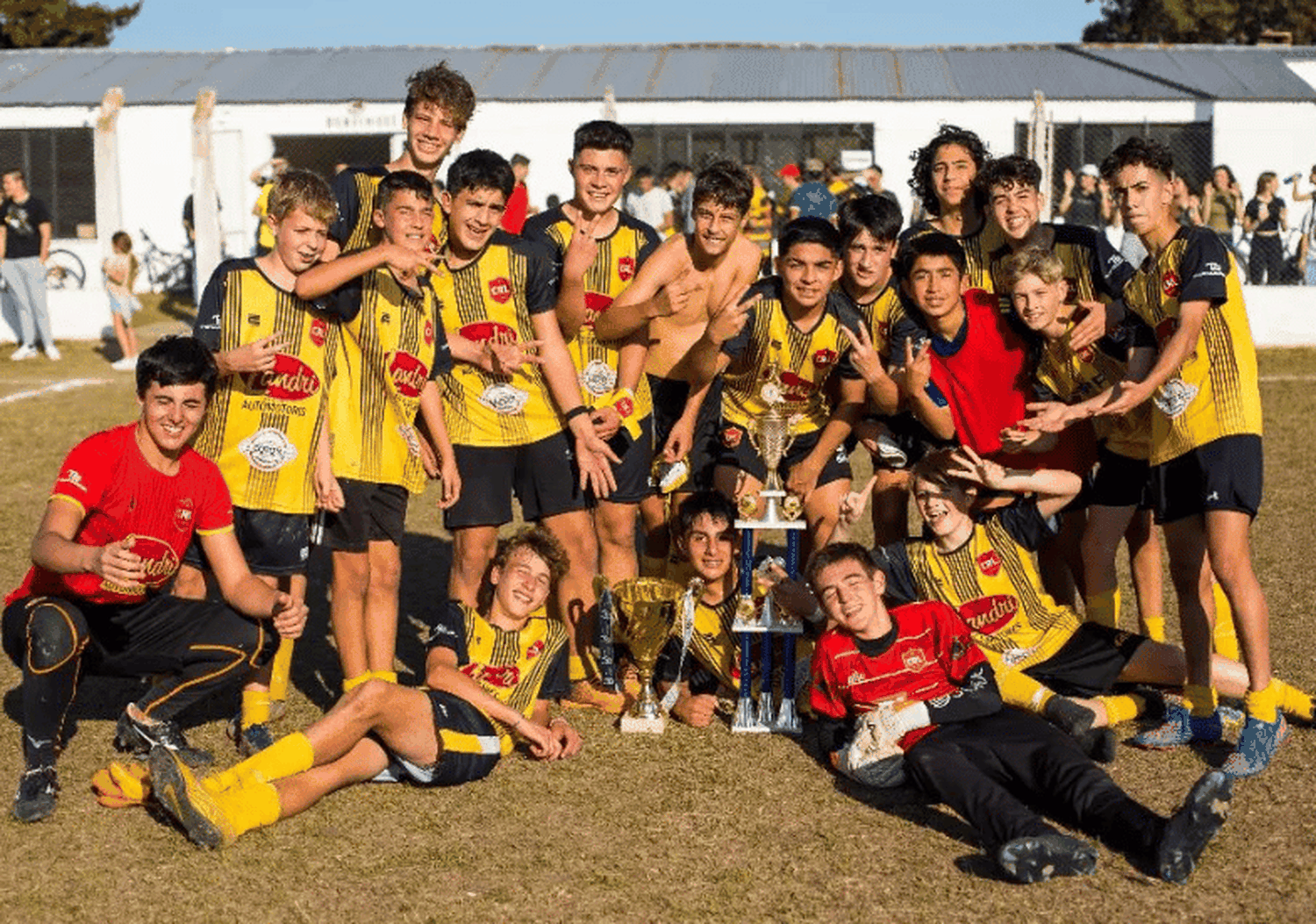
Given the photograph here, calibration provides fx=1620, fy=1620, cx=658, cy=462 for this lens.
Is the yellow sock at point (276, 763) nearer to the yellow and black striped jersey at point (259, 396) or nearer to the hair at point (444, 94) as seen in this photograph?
the yellow and black striped jersey at point (259, 396)

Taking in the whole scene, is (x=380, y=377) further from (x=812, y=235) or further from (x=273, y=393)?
(x=812, y=235)

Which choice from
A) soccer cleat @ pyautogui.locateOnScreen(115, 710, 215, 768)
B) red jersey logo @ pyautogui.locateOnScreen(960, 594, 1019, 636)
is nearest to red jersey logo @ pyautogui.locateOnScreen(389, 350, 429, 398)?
soccer cleat @ pyautogui.locateOnScreen(115, 710, 215, 768)

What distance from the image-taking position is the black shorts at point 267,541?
5.77 meters

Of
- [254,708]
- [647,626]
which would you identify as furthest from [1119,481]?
[254,708]

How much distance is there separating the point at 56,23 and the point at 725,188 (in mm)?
36154

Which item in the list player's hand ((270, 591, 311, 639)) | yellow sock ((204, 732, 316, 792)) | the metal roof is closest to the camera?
yellow sock ((204, 732, 316, 792))

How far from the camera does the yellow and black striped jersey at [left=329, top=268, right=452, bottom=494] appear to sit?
236 inches

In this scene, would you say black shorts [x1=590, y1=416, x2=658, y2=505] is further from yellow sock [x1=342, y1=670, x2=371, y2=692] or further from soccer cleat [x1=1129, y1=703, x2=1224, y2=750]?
soccer cleat [x1=1129, y1=703, x2=1224, y2=750]

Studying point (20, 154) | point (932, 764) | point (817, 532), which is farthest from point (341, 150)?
point (932, 764)

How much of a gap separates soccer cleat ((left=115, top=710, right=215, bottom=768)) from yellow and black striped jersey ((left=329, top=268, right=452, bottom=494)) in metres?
1.10

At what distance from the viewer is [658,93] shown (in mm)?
25609

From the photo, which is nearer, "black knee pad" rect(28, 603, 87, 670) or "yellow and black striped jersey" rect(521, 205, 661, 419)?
"black knee pad" rect(28, 603, 87, 670)

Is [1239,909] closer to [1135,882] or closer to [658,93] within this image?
[1135,882]

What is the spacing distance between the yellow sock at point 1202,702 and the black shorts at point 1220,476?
0.63 metres
